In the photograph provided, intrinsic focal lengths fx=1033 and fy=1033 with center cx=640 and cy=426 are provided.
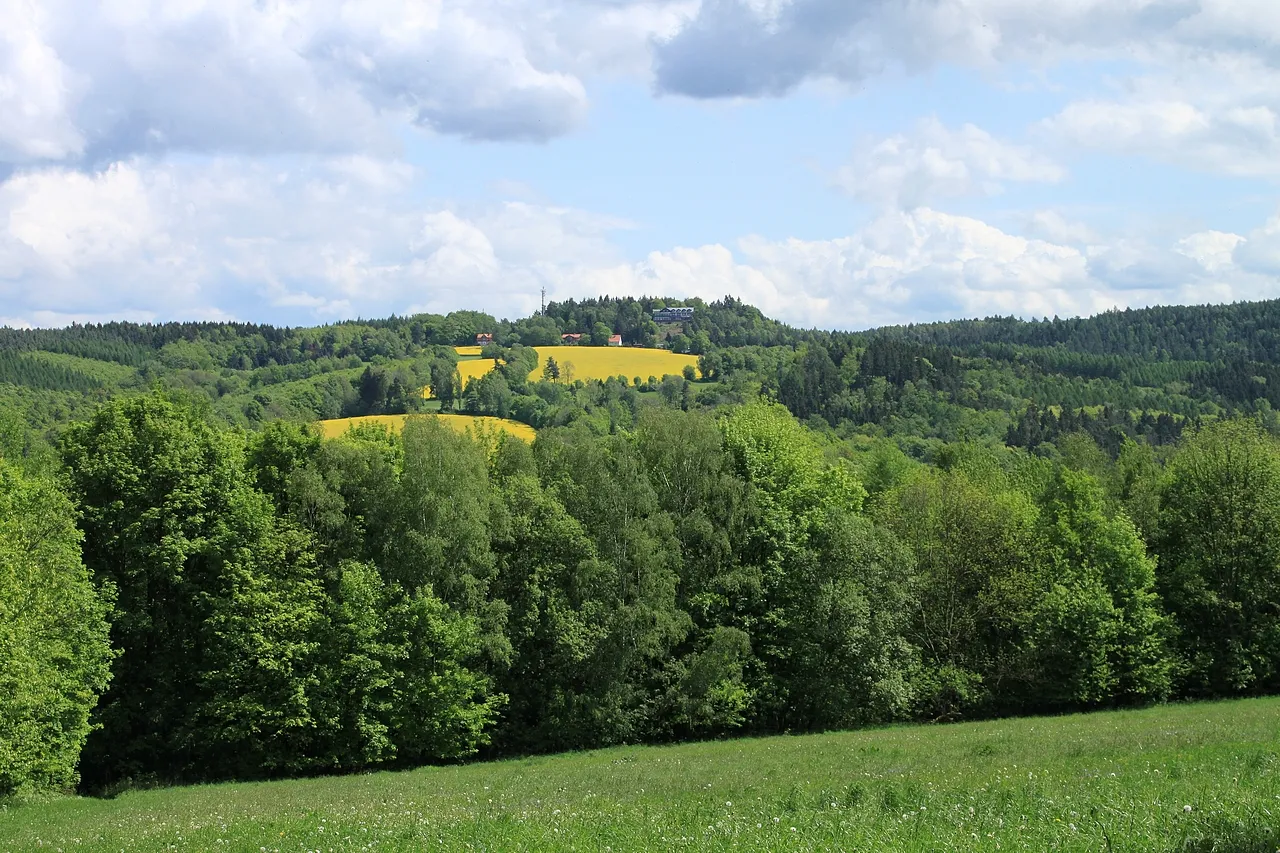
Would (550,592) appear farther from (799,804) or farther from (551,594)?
(799,804)

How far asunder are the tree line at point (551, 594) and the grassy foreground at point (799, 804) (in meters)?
6.73

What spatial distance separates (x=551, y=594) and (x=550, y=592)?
8.2 inches

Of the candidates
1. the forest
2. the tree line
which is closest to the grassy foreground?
the tree line

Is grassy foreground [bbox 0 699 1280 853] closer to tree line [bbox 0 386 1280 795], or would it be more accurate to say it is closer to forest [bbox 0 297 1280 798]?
tree line [bbox 0 386 1280 795]

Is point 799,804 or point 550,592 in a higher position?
point 799,804

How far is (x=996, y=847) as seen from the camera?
1327 cm

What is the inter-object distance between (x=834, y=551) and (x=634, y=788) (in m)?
25.3

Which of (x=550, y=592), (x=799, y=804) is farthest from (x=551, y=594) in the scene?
(x=799, y=804)

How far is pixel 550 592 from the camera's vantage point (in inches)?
1916

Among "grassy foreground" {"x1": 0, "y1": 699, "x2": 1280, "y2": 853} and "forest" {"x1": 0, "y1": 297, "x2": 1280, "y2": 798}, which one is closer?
"grassy foreground" {"x1": 0, "y1": 699, "x2": 1280, "y2": 853}

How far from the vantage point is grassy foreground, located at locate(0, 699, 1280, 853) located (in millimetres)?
14281

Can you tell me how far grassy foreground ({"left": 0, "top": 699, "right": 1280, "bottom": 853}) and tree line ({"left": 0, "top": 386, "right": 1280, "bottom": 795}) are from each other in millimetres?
6729

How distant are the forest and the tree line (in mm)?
147

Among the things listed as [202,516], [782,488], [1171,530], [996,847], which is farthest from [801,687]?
[996,847]
